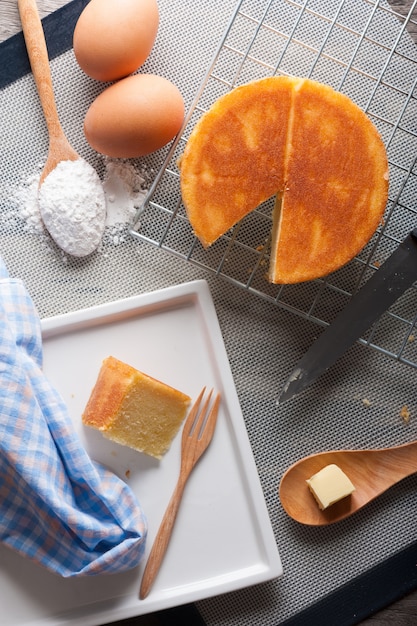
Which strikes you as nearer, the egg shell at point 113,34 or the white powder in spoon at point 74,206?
the egg shell at point 113,34

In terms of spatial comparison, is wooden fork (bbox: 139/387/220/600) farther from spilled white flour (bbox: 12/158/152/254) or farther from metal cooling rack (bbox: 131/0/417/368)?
spilled white flour (bbox: 12/158/152/254)

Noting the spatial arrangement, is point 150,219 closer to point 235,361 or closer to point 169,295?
point 169,295

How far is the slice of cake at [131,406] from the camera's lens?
119 cm

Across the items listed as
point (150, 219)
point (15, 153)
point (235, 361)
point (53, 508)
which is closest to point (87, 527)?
point (53, 508)

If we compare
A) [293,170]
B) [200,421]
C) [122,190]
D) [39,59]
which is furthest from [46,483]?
[39,59]

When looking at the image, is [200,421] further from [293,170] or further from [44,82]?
[44,82]

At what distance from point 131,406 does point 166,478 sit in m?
0.20

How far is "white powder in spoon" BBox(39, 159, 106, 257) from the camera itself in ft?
4.02

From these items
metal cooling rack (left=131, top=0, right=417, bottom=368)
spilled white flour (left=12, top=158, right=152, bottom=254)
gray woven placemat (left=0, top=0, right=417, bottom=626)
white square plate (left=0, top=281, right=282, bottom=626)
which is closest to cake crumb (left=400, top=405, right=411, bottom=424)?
gray woven placemat (left=0, top=0, right=417, bottom=626)

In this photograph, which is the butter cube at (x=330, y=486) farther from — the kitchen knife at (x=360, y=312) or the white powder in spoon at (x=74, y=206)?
the white powder in spoon at (x=74, y=206)

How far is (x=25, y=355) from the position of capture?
3.93ft

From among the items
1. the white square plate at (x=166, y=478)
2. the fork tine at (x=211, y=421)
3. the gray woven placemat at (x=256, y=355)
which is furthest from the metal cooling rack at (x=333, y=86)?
the fork tine at (x=211, y=421)

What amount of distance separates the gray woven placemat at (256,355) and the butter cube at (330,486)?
0.27ft

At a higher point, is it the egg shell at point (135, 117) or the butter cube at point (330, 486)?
the egg shell at point (135, 117)
